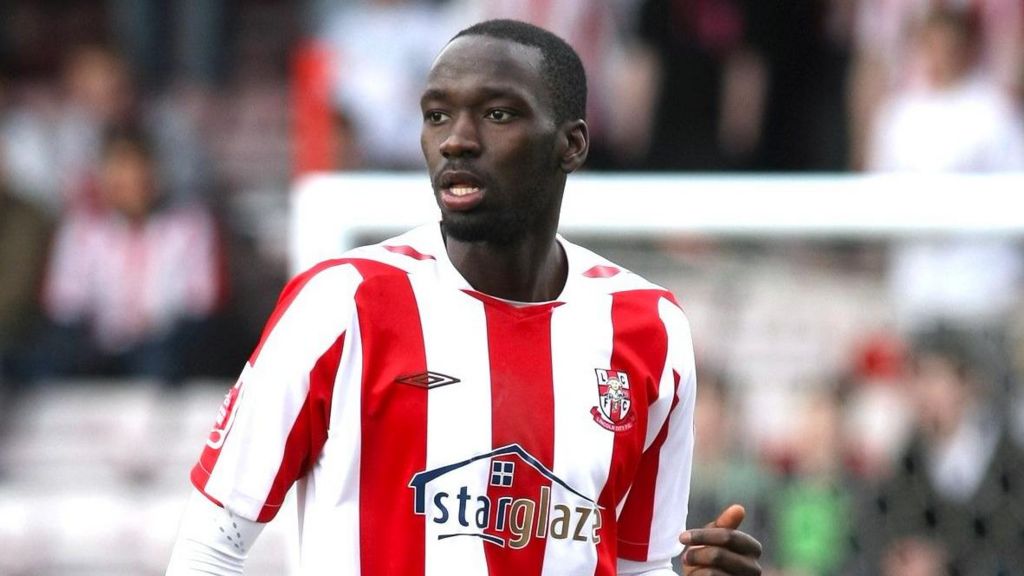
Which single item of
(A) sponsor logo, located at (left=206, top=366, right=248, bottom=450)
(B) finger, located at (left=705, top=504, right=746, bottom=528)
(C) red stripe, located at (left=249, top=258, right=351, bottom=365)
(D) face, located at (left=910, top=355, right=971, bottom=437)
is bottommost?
(D) face, located at (left=910, top=355, right=971, bottom=437)

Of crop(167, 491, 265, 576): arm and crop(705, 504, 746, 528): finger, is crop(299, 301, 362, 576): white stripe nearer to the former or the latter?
crop(167, 491, 265, 576): arm

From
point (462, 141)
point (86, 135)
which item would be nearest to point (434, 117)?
point (462, 141)

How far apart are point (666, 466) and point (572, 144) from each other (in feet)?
2.06

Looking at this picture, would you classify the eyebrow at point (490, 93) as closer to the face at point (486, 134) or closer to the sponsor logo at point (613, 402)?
the face at point (486, 134)

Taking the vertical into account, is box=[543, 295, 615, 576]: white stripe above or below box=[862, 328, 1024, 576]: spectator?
above

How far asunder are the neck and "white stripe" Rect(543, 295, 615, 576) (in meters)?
0.07

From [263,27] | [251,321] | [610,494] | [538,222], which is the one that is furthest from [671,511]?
[263,27]

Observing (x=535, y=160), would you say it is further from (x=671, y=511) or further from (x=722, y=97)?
(x=722, y=97)

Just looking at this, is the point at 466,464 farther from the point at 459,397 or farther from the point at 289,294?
the point at 289,294

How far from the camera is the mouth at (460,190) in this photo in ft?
9.78

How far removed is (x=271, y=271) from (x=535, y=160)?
673 cm

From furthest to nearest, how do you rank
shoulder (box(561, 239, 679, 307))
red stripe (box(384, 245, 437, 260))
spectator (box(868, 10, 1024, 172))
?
1. spectator (box(868, 10, 1024, 172))
2. shoulder (box(561, 239, 679, 307))
3. red stripe (box(384, 245, 437, 260))

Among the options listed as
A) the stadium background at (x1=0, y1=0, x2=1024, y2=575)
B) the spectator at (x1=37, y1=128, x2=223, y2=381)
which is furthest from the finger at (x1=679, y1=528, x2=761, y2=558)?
the spectator at (x1=37, y1=128, x2=223, y2=381)

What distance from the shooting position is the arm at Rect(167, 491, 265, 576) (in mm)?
2949
